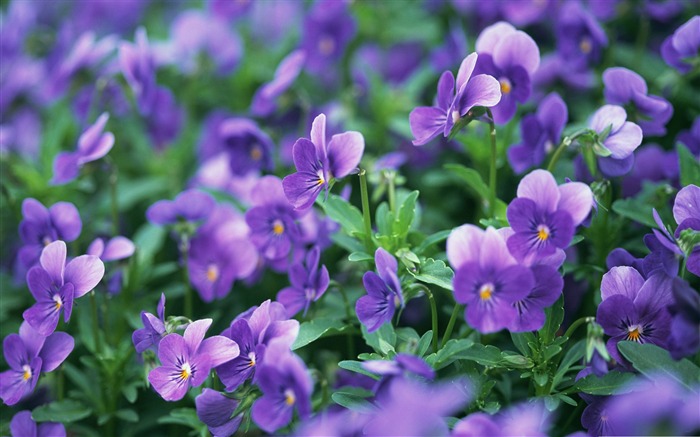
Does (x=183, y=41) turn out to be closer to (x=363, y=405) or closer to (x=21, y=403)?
(x=21, y=403)

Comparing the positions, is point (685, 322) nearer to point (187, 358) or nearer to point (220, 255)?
point (187, 358)

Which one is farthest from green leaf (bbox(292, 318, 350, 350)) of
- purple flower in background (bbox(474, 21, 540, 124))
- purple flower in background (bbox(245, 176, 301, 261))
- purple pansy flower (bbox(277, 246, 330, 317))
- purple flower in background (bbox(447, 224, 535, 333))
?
purple flower in background (bbox(474, 21, 540, 124))

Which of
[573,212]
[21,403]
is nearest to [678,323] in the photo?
[573,212]

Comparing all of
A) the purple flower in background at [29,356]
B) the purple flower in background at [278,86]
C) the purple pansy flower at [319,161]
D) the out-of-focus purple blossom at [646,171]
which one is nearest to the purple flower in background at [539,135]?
the out-of-focus purple blossom at [646,171]

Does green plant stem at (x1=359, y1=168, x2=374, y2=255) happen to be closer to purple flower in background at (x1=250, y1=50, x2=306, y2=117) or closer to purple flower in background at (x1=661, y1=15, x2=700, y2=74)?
purple flower in background at (x1=250, y1=50, x2=306, y2=117)

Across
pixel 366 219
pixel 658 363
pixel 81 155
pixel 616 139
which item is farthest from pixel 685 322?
pixel 81 155
